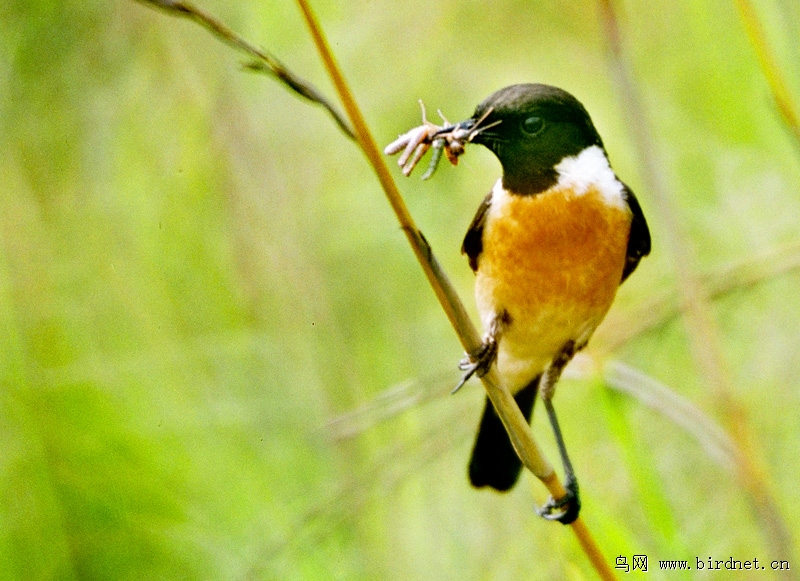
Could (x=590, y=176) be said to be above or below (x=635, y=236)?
above

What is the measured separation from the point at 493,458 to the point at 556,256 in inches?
26.0

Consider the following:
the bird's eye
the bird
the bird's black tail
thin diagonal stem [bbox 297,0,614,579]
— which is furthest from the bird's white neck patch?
the bird's black tail

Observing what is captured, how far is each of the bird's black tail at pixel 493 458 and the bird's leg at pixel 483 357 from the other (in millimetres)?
356

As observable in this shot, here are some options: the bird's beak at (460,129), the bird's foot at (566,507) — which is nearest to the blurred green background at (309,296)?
the bird's foot at (566,507)

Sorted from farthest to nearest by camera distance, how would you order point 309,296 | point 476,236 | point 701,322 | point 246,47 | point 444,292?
1. point 309,296
2. point 476,236
3. point 701,322
4. point 444,292
5. point 246,47

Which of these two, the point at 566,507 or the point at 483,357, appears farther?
the point at 566,507

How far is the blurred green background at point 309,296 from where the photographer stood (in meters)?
1.93

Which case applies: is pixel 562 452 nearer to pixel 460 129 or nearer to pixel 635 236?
pixel 635 236

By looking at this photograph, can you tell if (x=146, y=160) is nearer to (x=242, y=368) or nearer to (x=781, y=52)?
(x=242, y=368)

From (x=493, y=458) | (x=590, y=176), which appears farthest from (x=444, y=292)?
(x=493, y=458)

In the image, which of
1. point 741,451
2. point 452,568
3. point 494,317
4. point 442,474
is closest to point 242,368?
point 442,474

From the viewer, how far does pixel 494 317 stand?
1690 millimetres

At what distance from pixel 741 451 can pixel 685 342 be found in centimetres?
136

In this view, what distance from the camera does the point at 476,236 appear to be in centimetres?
168
